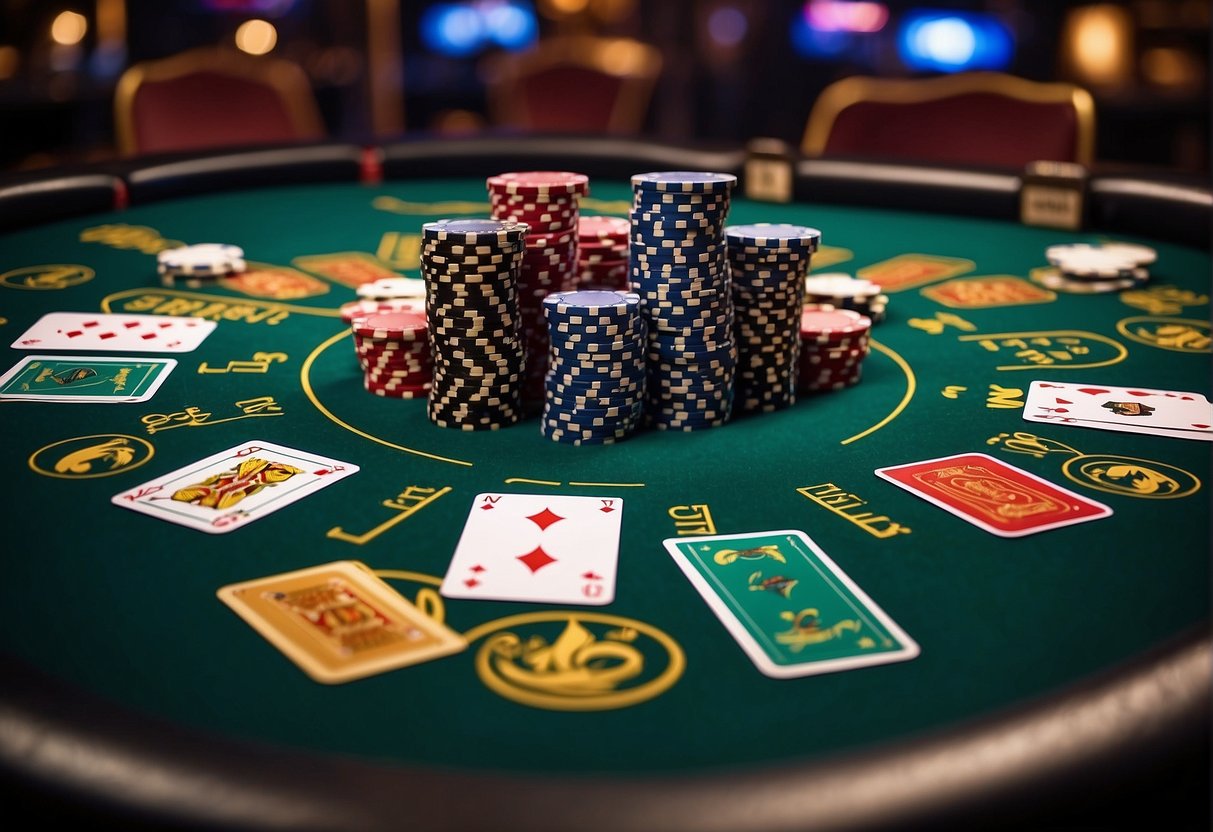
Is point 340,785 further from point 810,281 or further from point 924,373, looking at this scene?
point 810,281

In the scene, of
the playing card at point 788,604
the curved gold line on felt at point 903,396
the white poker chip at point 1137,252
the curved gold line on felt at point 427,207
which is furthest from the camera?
the curved gold line on felt at point 427,207

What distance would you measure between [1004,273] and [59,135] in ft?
23.7

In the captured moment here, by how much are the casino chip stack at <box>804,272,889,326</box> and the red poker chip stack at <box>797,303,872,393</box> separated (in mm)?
355

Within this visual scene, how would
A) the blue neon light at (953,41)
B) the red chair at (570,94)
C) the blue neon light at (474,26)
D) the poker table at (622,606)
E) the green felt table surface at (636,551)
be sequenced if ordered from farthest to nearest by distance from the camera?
the blue neon light at (474,26) < the blue neon light at (953,41) < the red chair at (570,94) < the green felt table surface at (636,551) < the poker table at (622,606)

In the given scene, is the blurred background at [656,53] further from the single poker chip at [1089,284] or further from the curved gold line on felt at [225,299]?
the curved gold line on felt at [225,299]

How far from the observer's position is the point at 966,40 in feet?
33.6

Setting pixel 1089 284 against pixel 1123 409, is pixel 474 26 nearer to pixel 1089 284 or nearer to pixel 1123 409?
pixel 1089 284

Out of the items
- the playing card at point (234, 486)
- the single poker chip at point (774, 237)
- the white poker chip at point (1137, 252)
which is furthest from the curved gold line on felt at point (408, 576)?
the white poker chip at point (1137, 252)

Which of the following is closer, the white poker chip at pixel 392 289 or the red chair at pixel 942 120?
the white poker chip at pixel 392 289

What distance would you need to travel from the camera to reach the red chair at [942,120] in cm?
422

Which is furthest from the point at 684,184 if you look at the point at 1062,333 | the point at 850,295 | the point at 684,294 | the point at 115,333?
the point at 115,333

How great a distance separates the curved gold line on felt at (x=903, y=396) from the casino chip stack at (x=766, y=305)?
0.63 feet

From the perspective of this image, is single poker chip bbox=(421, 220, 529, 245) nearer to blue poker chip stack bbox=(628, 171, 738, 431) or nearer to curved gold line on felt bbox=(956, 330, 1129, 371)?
blue poker chip stack bbox=(628, 171, 738, 431)

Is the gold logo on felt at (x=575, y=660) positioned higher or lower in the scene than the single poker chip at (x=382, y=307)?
lower
